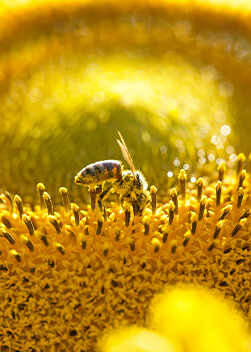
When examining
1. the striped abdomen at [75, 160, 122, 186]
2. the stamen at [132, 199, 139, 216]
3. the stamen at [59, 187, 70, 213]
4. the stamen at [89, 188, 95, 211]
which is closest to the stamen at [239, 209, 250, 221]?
the stamen at [132, 199, 139, 216]

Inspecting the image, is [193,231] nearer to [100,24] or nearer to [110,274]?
[110,274]

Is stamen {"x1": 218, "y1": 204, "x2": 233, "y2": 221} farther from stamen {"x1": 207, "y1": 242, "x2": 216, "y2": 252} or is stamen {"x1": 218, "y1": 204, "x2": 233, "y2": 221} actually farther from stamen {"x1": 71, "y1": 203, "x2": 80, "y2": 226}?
stamen {"x1": 71, "y1": 203, "x2": 80, "y2": 226}

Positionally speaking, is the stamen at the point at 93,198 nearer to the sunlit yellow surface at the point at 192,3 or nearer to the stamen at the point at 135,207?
the stamen at the point at 135,207

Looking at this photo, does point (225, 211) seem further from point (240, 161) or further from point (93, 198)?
point (93, 198)

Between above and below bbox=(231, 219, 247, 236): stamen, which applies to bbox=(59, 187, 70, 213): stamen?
above

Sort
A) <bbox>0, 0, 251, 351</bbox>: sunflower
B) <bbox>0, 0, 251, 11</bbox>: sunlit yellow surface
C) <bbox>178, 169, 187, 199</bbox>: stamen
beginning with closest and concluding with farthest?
<bbox>0, 0, 251, 351</bbox>: sunflower
<bbox>178, 169, 187, 199</bbox>: stamen
<bbox>0, 0, 251, 11</bbox>: sunlit yellow surface

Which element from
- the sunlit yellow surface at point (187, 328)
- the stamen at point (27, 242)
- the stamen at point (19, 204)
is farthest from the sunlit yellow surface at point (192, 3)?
the sunlit yellow surface at point (187, 328)

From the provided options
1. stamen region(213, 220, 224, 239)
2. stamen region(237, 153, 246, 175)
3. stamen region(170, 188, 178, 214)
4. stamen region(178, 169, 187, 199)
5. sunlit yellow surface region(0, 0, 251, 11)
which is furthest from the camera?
sunlit yellow surface region(0, 0, 251, 11)

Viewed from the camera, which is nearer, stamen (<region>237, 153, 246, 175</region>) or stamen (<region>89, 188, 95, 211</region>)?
stamen (<region>89, 188, 95, 211</region>)
